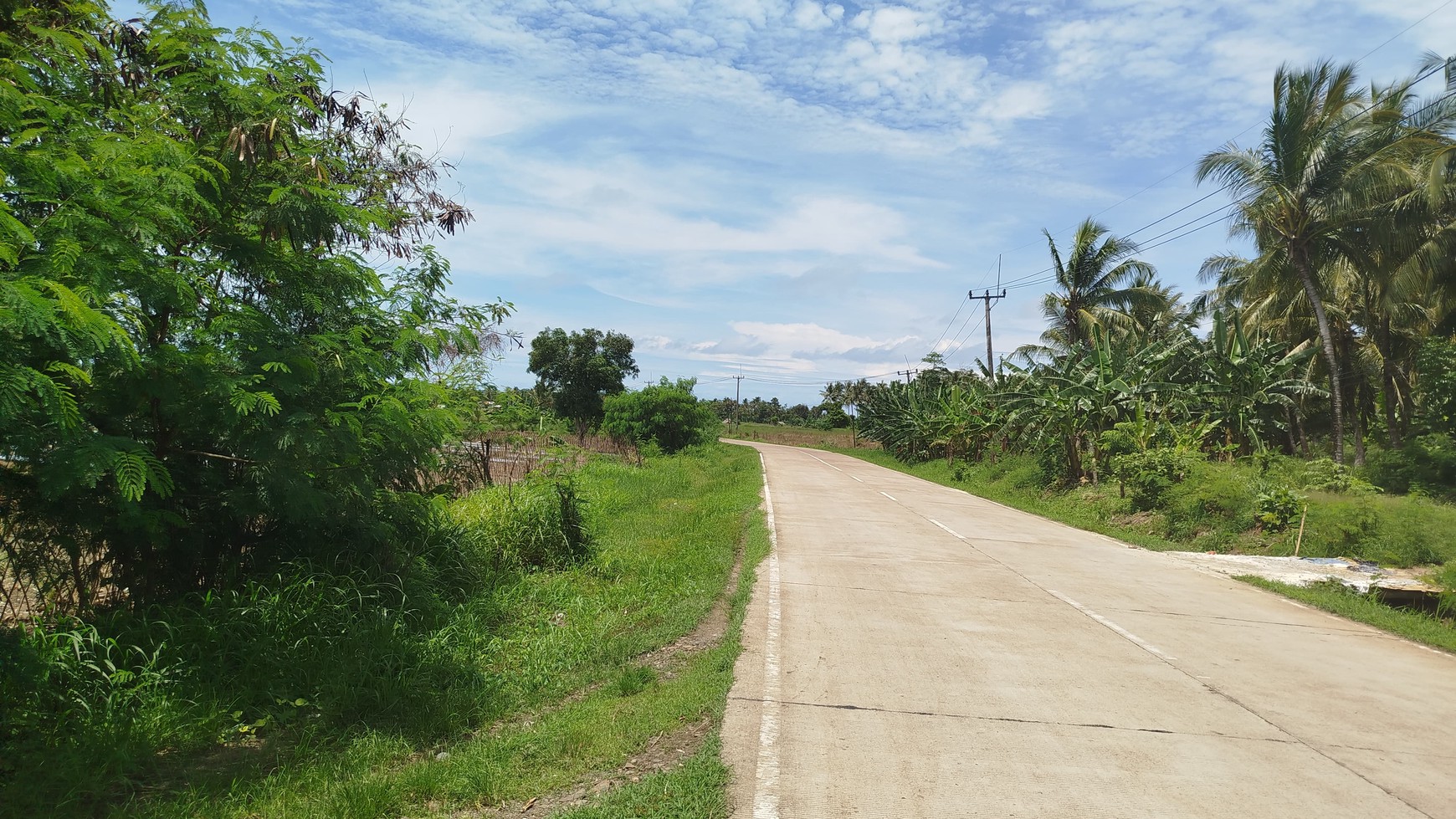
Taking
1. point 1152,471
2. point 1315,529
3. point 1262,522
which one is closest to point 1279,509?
point 1262,522

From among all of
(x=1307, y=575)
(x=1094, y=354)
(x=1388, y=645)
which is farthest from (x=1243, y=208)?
(x=1388, y=645)

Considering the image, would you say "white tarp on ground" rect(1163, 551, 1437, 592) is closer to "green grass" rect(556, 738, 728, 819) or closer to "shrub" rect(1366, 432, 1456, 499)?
"shrub" rect(1366, 432, 1456, 499)

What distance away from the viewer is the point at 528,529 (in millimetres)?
9711

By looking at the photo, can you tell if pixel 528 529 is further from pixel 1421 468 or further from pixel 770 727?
pixel 1421 468

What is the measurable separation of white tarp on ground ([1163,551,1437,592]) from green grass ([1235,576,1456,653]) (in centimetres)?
25

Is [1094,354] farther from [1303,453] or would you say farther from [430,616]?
[430,616]

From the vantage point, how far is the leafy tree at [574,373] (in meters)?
47.9

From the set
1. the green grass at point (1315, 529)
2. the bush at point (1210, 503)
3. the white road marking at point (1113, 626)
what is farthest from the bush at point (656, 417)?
the white road marking at point (1113, 626)

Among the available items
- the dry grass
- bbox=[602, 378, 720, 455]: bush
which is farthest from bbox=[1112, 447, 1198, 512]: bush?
the dry grass

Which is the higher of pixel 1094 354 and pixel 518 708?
pixel 1094 354

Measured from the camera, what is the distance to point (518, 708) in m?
5.57

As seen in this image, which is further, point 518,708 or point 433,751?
point 518,708

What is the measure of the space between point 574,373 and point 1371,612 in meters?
43.0

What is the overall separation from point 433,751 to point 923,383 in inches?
1632
